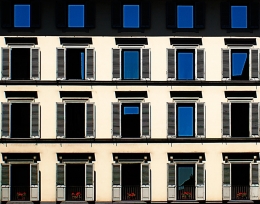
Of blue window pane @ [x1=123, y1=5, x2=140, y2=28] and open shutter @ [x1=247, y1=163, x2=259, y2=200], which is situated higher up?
→ blue window pane @ [x1=123, y1=5, x2=140, y2=28]

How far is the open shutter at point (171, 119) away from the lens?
85.2 ft

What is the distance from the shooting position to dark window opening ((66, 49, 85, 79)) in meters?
26.5

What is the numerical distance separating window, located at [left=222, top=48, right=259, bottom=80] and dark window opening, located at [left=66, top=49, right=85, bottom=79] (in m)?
8.12

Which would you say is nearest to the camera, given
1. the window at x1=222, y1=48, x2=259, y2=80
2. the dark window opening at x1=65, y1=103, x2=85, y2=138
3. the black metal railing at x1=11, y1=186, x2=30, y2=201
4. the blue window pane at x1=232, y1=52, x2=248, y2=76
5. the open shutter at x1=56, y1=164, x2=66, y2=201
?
the open shutter at x1=56, y1=164, x2=66, y2=201

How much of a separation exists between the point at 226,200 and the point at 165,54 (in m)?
8.95

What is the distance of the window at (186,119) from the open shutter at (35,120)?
24.3 feet

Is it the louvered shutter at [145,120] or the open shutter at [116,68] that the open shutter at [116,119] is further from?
the open shutter at [116,68]

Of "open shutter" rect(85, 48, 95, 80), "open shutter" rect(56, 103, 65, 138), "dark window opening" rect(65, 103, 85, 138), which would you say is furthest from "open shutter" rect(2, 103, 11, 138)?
"open shutter" rect(85, 48, 95, 80)

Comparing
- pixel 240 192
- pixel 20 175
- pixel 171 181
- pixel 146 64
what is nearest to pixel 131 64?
pixel 146 64

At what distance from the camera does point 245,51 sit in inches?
1055

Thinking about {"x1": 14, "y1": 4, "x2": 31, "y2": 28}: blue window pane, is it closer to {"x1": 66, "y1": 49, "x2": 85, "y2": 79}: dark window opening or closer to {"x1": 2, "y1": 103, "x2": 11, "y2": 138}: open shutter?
{"x1": 66, "y1": 49, "x2": 85, "y2": 79}: dark window opening

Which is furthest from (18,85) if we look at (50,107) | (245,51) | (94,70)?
(245,51)

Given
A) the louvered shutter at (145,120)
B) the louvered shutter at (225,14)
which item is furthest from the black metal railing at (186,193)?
the louvered shutter at (225,14)

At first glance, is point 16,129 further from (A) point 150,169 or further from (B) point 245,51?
(B) point 245,51
